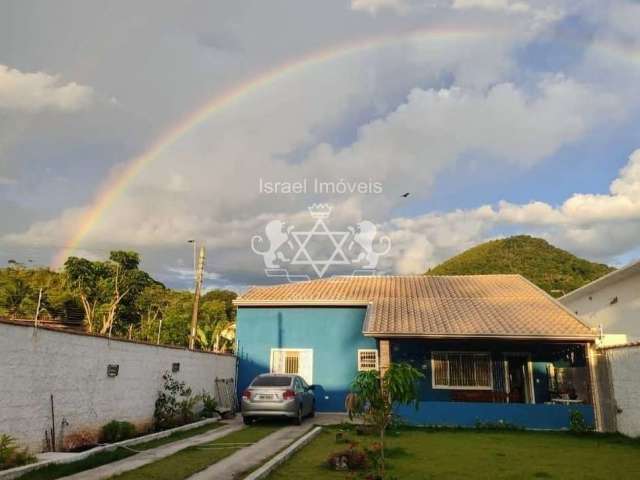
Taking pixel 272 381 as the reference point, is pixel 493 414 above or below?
below

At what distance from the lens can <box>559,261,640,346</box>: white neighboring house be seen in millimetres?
17828

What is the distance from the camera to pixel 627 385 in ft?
40.7

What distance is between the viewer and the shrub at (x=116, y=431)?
951 cm

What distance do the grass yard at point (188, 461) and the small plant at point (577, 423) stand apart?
27.4ft

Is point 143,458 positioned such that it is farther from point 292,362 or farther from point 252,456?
point 292,362

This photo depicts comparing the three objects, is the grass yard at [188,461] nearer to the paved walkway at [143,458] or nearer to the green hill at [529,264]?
the paved walkway at [143,458]

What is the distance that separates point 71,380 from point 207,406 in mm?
6708

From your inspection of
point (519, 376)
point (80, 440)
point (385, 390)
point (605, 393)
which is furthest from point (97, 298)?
point (385, 390)

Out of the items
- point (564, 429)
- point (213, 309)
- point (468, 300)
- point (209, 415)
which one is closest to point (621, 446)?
point (564, 429)

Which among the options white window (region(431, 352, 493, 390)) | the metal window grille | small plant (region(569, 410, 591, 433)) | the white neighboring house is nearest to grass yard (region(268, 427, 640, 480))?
small plant (region(569, 410, 591, 433))

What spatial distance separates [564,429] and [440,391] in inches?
166

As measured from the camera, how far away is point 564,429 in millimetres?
14031

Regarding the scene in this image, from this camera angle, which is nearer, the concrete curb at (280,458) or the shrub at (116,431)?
the concrete curb at (280,458)

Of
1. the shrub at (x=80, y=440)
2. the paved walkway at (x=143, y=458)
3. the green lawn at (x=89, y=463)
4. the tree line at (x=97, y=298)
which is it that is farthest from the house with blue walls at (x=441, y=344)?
the tree line at (x=97, y=298)
